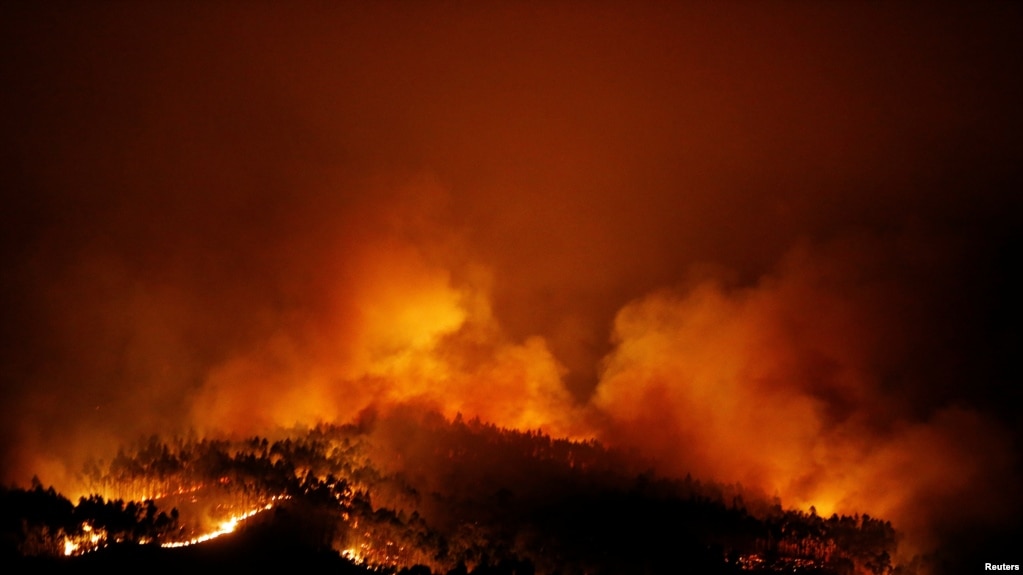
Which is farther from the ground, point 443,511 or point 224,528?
point 443,511

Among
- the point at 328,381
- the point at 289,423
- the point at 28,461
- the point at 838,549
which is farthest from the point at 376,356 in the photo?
the point at 838,549

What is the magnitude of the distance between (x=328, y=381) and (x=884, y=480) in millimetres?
18825

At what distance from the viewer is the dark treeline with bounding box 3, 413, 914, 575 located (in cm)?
2436

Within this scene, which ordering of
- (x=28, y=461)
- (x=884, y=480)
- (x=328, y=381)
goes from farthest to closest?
(x=328, y=381), (x=884, y=480), (x=28, y=461)

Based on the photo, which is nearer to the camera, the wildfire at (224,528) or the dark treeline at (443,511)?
the wildfire at (224,528)

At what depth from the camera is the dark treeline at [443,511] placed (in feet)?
79.9

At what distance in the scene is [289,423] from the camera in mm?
34625

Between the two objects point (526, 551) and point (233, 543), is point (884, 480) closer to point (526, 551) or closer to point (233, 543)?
point (526, 551)

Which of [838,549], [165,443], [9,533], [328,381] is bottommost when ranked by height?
[9,533]

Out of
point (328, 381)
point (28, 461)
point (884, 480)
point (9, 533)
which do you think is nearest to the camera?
point (9, 533)

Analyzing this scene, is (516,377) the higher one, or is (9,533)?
(516,377)

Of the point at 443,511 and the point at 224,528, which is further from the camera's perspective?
the point at 443,511

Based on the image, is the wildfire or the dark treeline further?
the dark treeline

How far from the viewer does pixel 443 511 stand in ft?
88.2
